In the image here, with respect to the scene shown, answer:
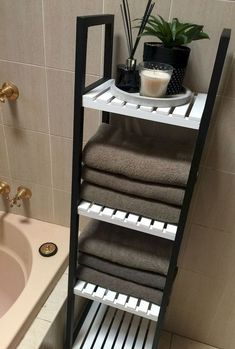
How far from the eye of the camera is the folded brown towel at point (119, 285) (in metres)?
0.91

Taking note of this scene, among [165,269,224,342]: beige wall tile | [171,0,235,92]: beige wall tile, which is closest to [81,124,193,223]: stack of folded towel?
[171,0,235,92]: beige wall tile

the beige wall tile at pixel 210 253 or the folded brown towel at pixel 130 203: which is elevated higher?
the folded brown towel at pixel 130 203

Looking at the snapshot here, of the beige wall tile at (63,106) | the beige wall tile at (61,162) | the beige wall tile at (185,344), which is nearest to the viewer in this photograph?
the beige wall tile at (63,106)

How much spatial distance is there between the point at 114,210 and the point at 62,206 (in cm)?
52

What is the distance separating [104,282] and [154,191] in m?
0.38

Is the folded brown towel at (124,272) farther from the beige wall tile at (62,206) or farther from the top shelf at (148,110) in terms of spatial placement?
the top shelf at (148,110)

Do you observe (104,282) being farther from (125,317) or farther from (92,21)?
(92,21)

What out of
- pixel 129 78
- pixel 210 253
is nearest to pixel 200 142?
pixel 129 78

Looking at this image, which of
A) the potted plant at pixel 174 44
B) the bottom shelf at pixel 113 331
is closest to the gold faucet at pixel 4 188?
the bottom shelf at pixel 113 331

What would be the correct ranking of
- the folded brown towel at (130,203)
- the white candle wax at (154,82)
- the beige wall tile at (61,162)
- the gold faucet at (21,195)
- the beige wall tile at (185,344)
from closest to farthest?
1. the white candle wax at (154,82)
2. the folded brown towel at (130,203)
3. the beige wall tile at (61,162)
4. the gold faucet at (21,195)
5. the beige wall tile at (185,344)

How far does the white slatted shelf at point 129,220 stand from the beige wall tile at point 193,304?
1.70ft

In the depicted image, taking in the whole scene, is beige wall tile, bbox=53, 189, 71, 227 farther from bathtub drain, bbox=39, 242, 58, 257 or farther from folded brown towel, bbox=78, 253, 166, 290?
folded brown towel, bbox=78, 253, 166, 290

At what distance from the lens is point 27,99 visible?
1.07 meters

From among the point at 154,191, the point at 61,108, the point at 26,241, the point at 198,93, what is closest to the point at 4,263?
the point at 26,241
